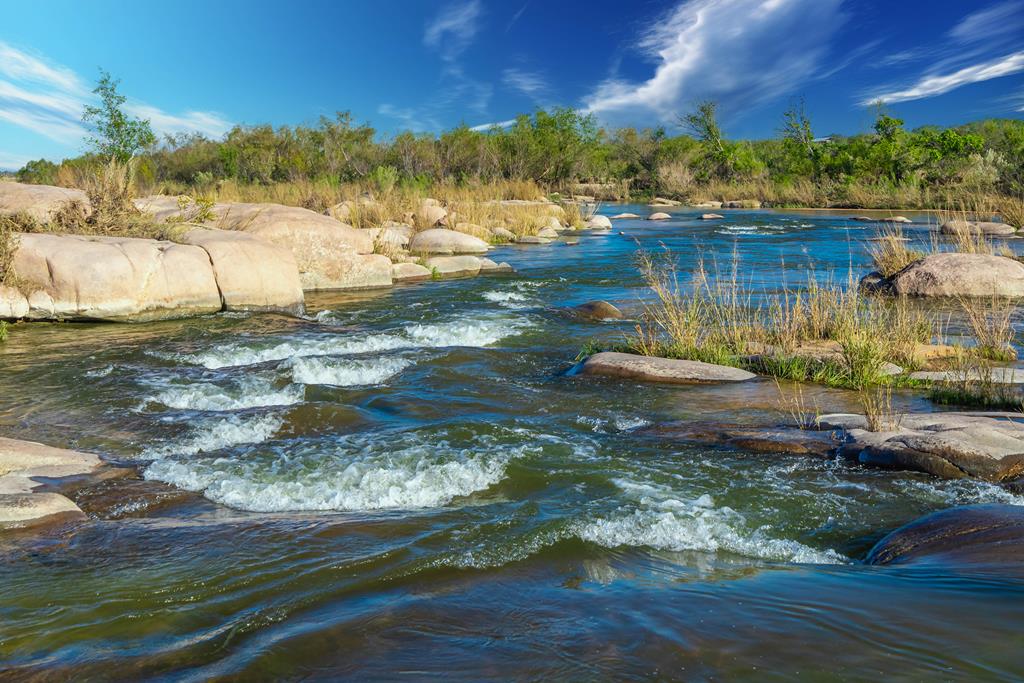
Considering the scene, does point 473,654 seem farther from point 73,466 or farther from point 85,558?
point 73,466

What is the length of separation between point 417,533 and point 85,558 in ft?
5.59

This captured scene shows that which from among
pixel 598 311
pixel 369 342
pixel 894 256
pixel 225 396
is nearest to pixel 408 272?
pixel 598 311

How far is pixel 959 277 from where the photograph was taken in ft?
42.1

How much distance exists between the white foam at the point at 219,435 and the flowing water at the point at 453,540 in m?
0.03

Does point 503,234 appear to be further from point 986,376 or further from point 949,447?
point 949,447

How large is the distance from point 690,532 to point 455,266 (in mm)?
13985

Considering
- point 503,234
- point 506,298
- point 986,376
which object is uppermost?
point 503,234

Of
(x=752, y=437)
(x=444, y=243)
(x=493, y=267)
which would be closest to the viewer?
(x=752, y=437)

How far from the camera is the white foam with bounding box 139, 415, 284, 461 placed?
19.2ft

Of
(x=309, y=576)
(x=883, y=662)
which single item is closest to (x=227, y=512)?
(x=309, y=576)

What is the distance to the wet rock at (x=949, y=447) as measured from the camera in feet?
16.2

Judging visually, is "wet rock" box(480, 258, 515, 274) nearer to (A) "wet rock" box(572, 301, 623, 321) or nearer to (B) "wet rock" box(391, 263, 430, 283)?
(B) "wet rock" box(391, 263, 430, 283)

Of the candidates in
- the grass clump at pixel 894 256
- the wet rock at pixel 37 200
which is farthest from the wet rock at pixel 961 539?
the wet rock at pixel 37 200

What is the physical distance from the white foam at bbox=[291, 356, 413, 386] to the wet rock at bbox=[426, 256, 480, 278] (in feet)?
28.1
